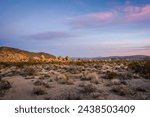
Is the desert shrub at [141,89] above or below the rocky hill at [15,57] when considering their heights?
below

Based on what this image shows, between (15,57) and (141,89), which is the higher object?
(15,57)

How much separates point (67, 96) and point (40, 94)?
4.79 feet

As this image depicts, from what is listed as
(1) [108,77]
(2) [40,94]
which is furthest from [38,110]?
(1) [108,77]

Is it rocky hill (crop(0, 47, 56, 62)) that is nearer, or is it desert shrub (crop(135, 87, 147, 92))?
desert shrub (crop(135, 87, 147, 92))

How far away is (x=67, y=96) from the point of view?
10.9m

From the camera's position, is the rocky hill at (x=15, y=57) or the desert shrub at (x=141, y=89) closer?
the desert shrub at (x=141, y=89)

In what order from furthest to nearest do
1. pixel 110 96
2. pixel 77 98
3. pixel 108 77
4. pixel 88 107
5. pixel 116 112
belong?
1. pixel 108 77
2. pixel 110 96
3. pixel 77 98
4. pixel 88 107
5. pixel 116 112

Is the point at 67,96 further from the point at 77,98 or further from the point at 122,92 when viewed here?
the point at 122,92

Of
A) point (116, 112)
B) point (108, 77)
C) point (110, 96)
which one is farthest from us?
point (108, 77)

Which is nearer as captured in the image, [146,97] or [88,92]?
[146,97]

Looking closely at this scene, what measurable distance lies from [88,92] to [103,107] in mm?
3552

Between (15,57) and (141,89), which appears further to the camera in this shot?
(15,57)

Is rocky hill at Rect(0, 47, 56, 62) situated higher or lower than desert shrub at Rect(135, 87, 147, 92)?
higher

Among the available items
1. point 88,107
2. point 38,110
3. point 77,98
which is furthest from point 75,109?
point 77,98
